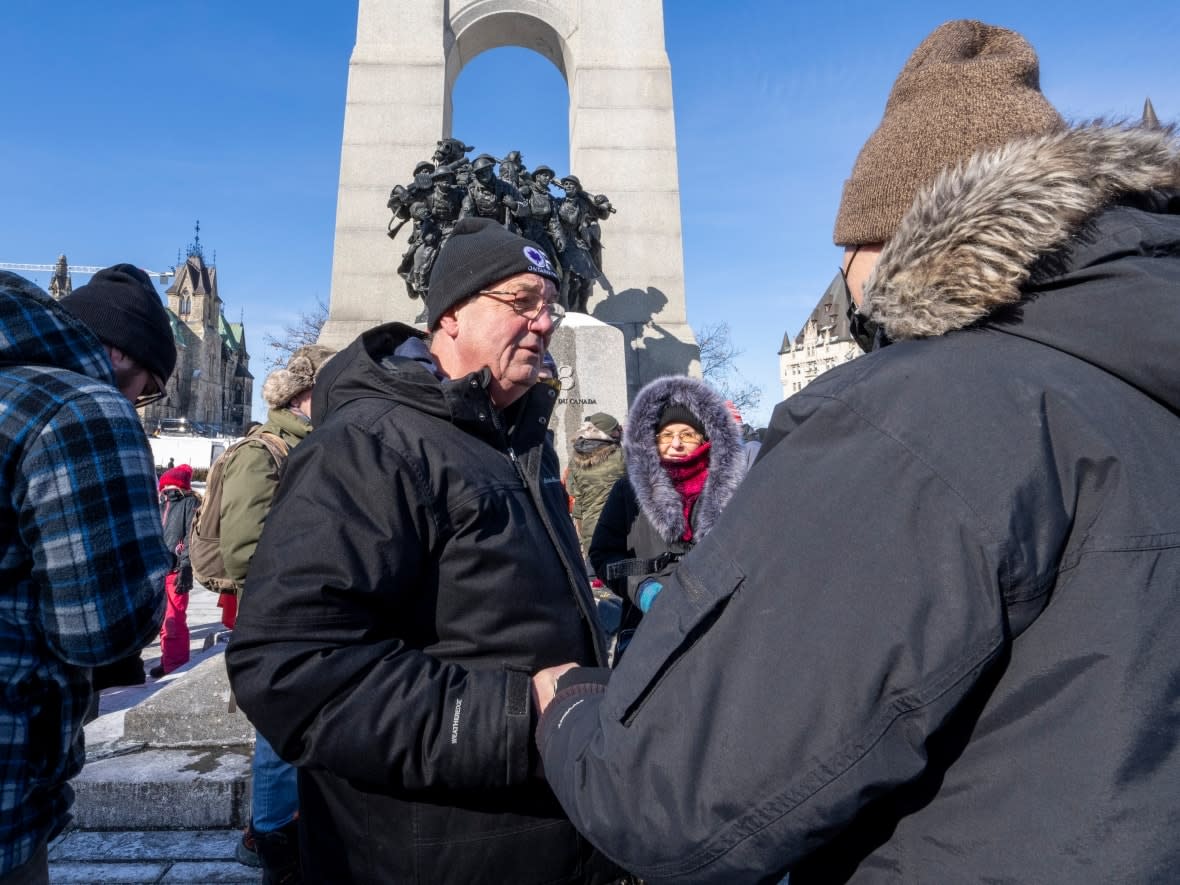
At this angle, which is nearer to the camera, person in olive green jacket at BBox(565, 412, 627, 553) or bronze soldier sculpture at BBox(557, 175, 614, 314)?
person in olive green jacket at BBox(565, 412, 627, 553)

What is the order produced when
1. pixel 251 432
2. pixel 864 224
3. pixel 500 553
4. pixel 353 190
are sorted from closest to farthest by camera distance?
pixel 864 224
pixel 500 553
pixel 251 432
pixel 353 190

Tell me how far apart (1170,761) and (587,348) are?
8.98 metres

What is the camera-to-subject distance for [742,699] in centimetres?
75

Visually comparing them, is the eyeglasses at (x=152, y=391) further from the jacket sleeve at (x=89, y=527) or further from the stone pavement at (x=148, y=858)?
the stone pavement at (x=148, y=858)

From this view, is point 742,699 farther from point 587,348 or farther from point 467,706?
point 587,348

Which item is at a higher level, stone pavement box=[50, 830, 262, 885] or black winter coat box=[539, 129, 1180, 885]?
black winter coat box=[539, 129, 1180, 885]

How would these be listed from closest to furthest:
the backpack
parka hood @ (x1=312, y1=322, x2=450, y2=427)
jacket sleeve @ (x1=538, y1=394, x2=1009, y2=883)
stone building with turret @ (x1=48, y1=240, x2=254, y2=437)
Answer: jacket sleeve @ (x1=538, y1=394, x2=1009, y2=883) → parka hood @ (x1=312, y1=322, x2=450, y2=427) → the backpack → stone building with turret @ (x1=48, y1=240, x2=254, y2=437)

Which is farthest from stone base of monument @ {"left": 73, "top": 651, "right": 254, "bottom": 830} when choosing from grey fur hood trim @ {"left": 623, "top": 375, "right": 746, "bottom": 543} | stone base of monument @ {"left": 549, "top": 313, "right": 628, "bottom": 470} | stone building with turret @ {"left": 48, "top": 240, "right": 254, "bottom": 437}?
stone building with turret @ {"left": 48, "top": 240, "right": 254, "bottom": 437}

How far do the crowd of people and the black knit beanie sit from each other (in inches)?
89.0

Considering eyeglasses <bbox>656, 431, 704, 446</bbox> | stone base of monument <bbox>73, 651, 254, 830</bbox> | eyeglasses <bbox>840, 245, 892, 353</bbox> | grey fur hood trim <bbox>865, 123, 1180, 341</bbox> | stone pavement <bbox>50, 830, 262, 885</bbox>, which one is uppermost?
grey fur hood trim <bbox>865, 123, 1180, 341</bbox>

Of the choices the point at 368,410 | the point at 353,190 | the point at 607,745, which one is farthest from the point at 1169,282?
the point at 353,190

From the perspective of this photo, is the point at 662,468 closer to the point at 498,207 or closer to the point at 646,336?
the point at 498,207

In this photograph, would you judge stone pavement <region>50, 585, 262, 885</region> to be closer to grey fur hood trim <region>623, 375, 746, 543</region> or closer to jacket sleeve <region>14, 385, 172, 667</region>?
jacket sleeve <region>14, 385, 172, 667</region>

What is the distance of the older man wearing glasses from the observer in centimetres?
127
